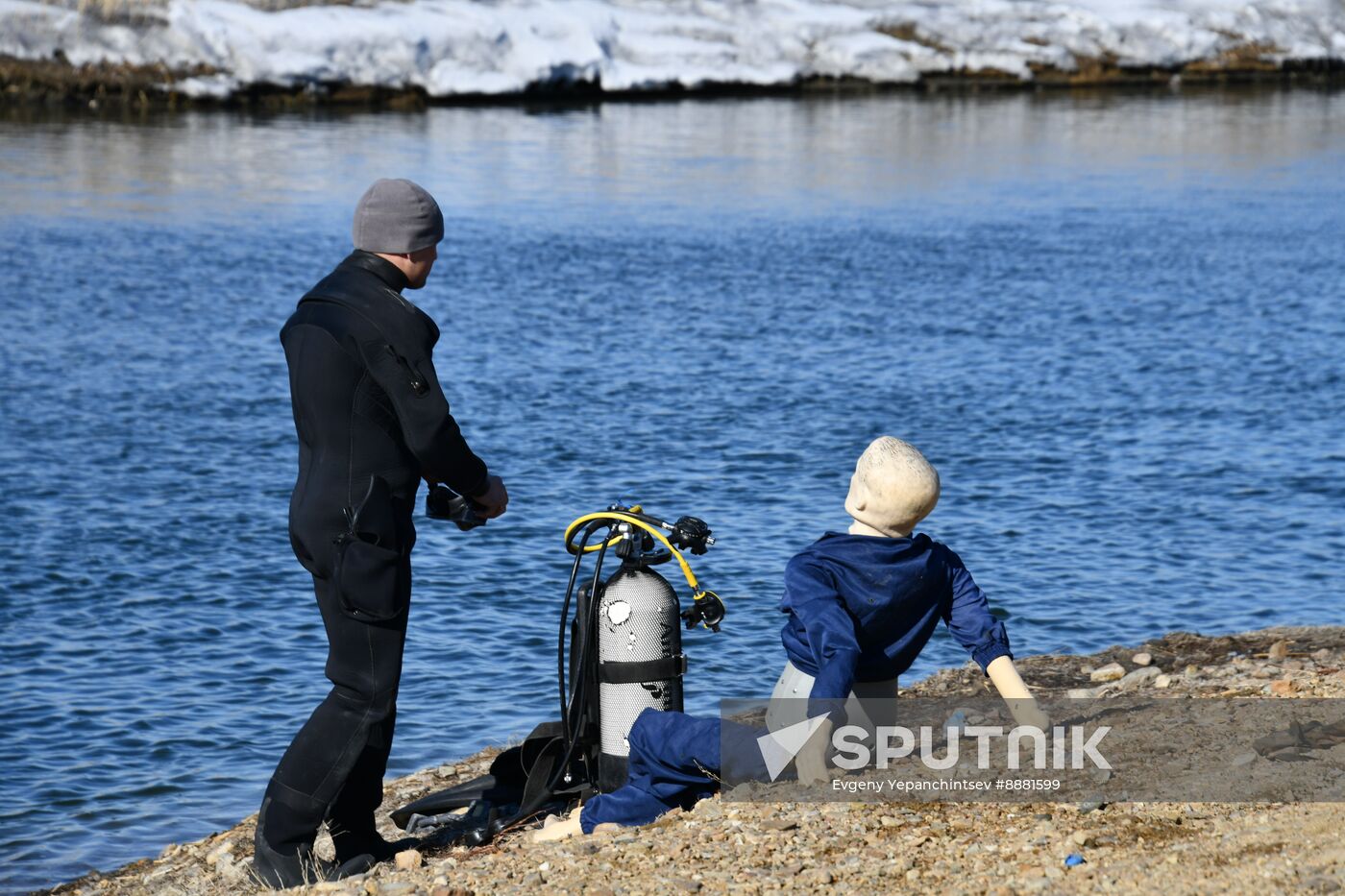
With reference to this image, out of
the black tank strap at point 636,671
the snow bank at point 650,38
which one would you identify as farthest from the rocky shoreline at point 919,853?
the snow bank at point 650,38

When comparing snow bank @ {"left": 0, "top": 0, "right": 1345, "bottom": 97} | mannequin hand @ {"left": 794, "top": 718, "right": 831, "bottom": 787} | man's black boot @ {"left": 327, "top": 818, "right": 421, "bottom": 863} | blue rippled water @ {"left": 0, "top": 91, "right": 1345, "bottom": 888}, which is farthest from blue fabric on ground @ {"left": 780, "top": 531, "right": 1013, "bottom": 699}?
snow bank @ {"left": 0, "top": 0, "right": 1345, "bottom": 97}

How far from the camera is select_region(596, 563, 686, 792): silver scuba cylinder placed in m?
5.74

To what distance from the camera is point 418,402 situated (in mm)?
5180

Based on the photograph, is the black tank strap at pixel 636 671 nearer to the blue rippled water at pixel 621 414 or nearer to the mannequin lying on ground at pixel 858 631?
the mannequin lying on ground at pixel 858 631

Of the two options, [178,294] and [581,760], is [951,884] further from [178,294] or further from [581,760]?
[178,294]

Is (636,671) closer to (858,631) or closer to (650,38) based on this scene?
(858,631)

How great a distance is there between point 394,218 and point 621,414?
9.71m

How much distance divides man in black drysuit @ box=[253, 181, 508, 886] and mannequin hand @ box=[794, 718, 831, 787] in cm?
134

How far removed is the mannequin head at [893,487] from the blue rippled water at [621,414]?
3433mm

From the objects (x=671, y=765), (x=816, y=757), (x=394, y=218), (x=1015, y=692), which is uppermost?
(x=394, y=218)

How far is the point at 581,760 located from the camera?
599 cm

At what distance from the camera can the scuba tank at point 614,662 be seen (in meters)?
5.75

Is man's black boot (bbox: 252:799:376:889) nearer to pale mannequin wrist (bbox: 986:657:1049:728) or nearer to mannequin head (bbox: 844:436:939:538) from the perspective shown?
mannequin head (bbox: 844:436:939:538)

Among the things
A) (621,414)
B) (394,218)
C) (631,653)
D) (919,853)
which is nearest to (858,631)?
(919,853)
